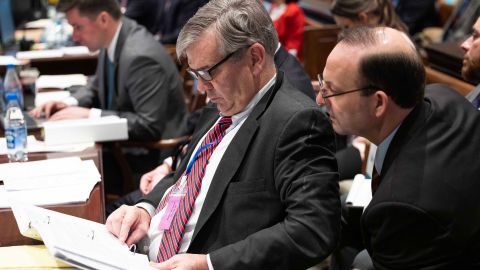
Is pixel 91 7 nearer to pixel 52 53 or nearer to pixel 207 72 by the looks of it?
pixel 52 53

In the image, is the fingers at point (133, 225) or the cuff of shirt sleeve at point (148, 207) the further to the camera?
the cuff of shirt sleeve at point (148, 207)

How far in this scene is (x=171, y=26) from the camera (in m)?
5.90

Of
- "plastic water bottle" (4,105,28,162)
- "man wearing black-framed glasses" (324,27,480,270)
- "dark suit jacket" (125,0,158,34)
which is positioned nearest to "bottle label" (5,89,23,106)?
"plastic water bottle" (4,105,28,162)

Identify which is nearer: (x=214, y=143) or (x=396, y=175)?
(x=396, y=175)

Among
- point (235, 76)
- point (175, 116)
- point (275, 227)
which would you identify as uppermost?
point (235, 76)

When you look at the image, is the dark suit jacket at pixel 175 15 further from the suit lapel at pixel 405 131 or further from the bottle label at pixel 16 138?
the suit lapel at pixel 405 131

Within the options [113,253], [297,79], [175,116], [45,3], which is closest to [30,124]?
[175,116]

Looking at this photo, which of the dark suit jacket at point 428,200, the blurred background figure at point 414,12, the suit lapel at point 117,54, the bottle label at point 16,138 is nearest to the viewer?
the dark suit jacket at point 428,200

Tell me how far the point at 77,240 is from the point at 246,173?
18.9 inches

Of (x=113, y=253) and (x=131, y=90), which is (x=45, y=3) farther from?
(x=113, y=253)

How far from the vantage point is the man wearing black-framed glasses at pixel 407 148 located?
152 centimetres

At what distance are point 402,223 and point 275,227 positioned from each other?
1.09 ft

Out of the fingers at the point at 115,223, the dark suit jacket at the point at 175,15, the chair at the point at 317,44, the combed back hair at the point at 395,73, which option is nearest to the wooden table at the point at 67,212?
the fingers at the point at 115,223

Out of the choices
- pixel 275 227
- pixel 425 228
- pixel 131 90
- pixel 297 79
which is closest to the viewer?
pixel 425 228
